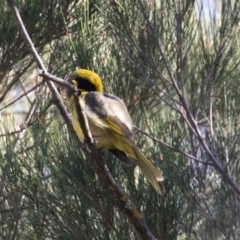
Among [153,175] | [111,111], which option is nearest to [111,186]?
[153,175]

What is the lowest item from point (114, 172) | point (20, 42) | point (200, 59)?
point (114, 172)

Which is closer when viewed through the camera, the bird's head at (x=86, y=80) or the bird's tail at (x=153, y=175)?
the bird's tail at (x=153, y=175)

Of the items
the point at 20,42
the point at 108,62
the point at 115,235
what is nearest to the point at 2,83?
the point at 20,42

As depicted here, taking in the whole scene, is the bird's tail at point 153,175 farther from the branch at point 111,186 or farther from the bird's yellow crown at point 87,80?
the bird's yellow crown at point 87,80

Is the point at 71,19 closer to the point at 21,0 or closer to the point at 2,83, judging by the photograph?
the point at 21,0

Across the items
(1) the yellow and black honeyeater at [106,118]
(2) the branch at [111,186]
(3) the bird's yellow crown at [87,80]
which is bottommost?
(2) the branch at [111,186]

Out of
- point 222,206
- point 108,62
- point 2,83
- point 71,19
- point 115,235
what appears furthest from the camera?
point 2,83

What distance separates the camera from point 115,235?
2.46 m

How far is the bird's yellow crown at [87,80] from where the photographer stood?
2.51 meters

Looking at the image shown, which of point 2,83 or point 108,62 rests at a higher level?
point 2,83

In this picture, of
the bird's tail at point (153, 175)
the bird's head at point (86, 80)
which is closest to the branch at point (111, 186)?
the bird's tail at point (153, 175)

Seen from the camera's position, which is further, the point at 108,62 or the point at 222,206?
the point at 108,62

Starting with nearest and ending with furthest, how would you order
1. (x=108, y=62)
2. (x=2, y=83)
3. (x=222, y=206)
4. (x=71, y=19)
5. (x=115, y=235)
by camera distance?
(x=115, y=235) < (x=222, y=206) < (x=108, y=62) < (x=71, y=19) < (x=2, y=83)

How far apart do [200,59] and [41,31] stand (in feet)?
2.26
